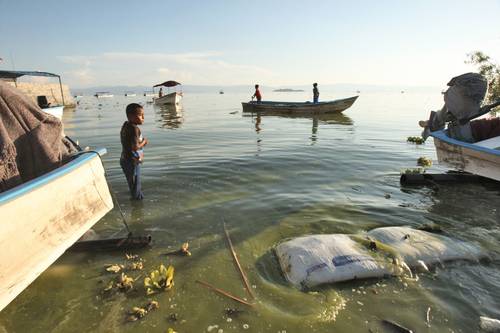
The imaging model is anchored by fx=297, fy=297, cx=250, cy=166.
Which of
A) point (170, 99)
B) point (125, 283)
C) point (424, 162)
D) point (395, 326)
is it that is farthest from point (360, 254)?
point (170, 99)

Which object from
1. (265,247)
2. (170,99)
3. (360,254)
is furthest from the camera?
(170,99)

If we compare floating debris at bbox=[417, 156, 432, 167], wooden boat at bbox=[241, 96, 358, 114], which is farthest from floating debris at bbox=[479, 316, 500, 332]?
wooden boat at bbox=[241, 96, 358, 114]

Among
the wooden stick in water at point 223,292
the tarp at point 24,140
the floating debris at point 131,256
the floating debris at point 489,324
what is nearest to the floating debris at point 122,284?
the floating debris at point 131,256

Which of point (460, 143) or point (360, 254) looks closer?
point (360, 254)

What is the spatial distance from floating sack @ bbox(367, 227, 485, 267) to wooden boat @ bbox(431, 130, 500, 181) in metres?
2.82

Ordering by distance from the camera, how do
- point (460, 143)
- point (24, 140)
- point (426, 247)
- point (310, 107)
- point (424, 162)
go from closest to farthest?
point (24, 140), point (426, 247), point (460, 143), point (424, 162), point (310, 107)

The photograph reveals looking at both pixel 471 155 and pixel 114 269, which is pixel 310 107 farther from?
pixel 114 269

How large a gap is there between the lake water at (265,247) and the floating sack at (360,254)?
14 cm

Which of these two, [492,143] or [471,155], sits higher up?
[492,143]

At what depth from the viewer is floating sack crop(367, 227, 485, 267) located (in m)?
4.13

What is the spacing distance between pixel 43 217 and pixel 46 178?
42 centimetres

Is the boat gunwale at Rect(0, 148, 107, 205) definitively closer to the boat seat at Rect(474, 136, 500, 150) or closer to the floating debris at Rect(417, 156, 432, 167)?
the boat seat at Rect(474, 136, 500, 150)

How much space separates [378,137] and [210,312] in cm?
1536

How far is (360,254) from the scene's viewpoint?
3990 millimetres
